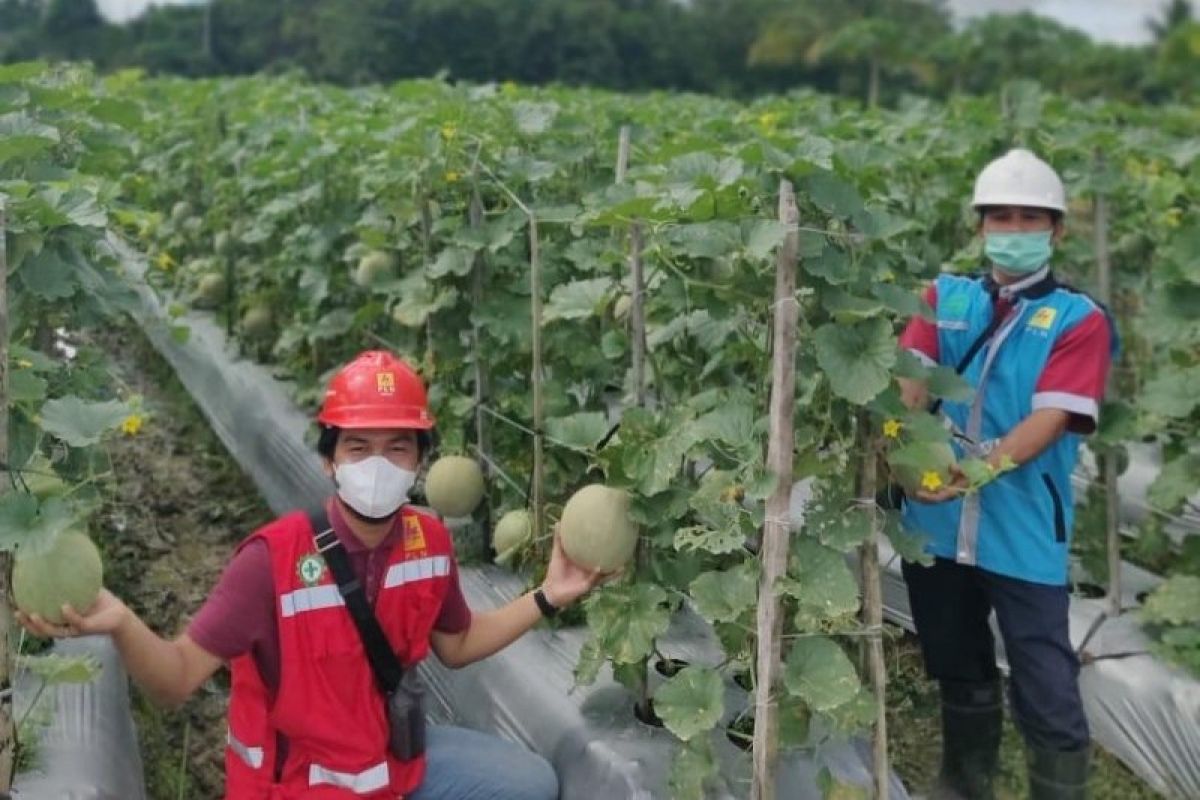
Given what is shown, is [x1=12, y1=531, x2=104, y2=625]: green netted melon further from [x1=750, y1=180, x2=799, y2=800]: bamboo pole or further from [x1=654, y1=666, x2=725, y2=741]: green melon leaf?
[x1=750, y1=180, x2=799, y2=800]: bamboo pole

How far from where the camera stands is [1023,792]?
3.87 metres

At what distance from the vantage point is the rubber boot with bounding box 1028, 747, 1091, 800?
3297 millimetres

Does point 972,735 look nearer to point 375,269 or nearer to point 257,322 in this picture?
point 375,269

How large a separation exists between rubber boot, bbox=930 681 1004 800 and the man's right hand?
2.26m

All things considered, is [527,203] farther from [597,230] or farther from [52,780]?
[52,780]

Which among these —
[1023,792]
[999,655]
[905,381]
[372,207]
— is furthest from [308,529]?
[372,207]

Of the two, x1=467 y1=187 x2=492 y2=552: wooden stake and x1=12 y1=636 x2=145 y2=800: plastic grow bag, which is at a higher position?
x1=467 y1=187 x2=492 y2=552: wooden stake

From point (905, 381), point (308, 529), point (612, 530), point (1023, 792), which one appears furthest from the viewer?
point (1023, 792)

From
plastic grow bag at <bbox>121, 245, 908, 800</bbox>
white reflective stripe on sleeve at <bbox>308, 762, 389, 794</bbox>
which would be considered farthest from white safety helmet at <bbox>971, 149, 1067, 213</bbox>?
white reflective stripe on sleeve at <bbox>308, 762, 389, 794</bbox>

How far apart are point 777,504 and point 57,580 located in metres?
1.37

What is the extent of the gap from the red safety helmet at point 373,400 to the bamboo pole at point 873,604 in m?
0.95

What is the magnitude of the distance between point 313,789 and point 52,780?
0.69 metres

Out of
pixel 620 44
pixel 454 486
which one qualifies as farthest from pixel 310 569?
pixel 620 44

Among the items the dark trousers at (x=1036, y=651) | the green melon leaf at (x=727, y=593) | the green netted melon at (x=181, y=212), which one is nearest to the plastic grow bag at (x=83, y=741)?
the green melon leaf at (x=727, y=593)
